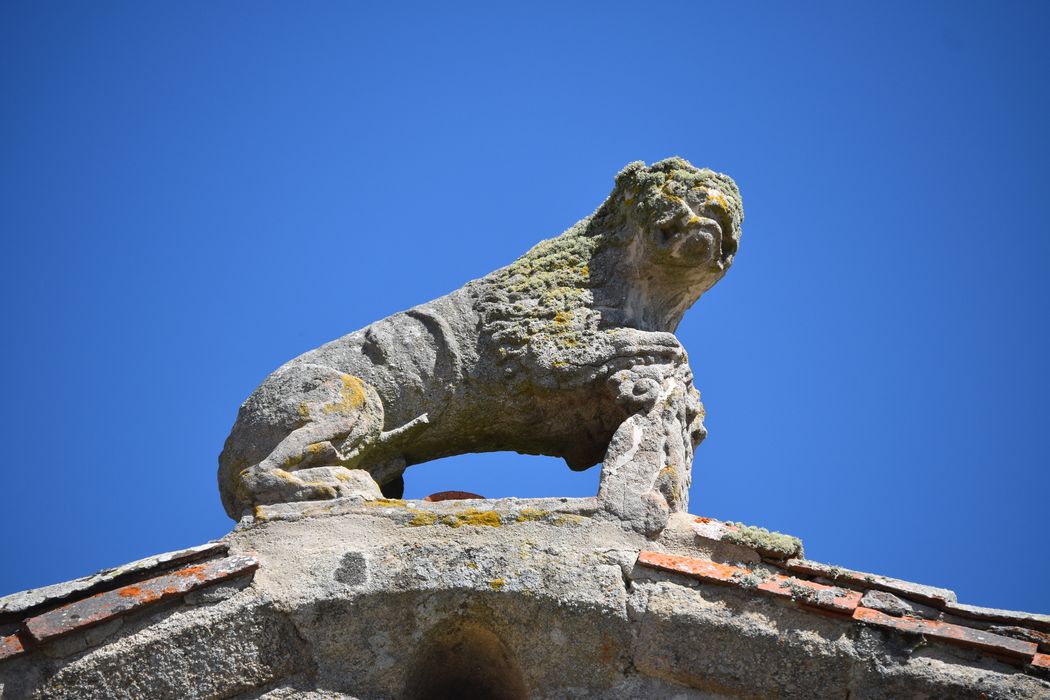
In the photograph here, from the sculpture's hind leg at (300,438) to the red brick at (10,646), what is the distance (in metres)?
1.53

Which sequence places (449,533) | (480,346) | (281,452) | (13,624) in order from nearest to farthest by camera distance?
(13,624) → (449,533) → (281,452) → (480,346)

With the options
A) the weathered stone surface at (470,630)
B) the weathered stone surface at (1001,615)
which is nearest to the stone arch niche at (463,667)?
the weathered stone surface at (470,630)

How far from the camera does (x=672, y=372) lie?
8.12m

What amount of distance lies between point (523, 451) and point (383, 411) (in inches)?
35.5

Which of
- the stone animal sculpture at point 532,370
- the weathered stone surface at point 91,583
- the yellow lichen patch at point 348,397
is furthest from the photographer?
the yellow lichen patch at point 348,397

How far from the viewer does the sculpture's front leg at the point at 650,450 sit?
7367mm

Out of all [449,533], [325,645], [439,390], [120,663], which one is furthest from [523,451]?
[120,663]

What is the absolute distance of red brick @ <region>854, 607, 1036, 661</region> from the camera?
640cm

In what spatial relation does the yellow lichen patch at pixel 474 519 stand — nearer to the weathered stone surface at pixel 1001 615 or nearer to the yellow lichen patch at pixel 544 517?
the yellow lichen patch at pixel 544 517

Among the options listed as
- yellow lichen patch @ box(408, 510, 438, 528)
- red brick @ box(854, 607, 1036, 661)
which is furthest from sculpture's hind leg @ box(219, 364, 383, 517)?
red brick @ box(854, 607, 1036, 661)

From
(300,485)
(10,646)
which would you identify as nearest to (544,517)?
(300,485)

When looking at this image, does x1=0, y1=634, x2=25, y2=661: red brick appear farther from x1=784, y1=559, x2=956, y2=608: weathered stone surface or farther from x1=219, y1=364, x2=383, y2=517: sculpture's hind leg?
x1=784, y1=559, x2=956, y2=608: weathered stone surface

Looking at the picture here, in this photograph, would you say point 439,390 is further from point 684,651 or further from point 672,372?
point 684,651

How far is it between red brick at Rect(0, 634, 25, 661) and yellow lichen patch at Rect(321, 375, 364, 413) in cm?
208
